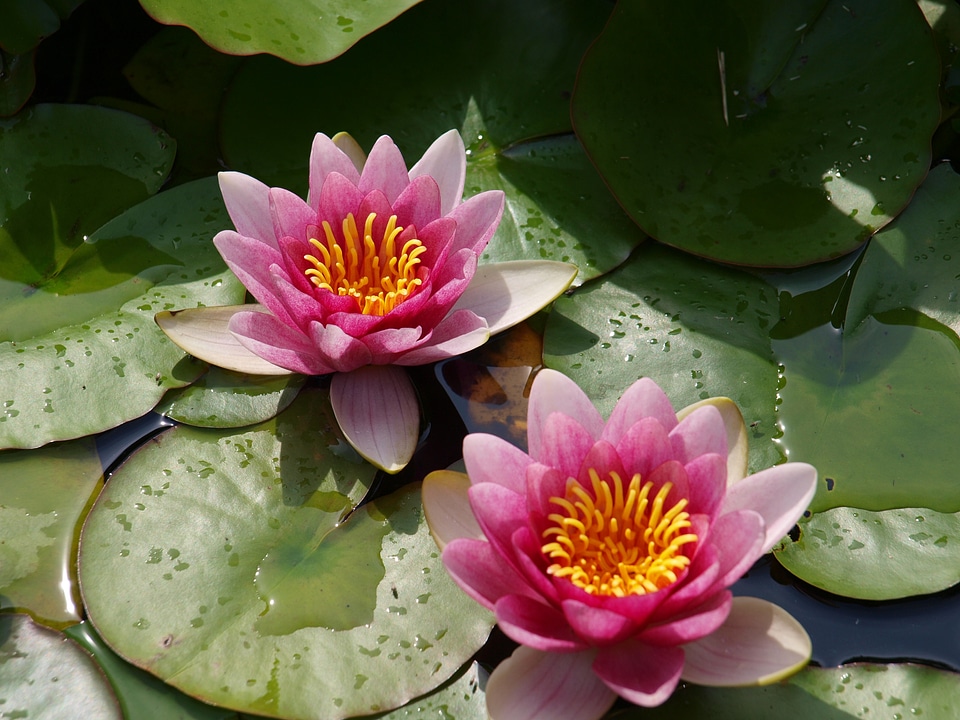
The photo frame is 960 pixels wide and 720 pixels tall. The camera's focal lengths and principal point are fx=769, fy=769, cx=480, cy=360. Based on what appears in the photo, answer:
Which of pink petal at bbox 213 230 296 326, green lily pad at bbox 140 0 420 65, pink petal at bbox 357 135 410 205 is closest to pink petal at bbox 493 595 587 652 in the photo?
pink petal at bbox 213 230 296 326

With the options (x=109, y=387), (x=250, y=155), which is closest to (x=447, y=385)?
(x=109, y=387)

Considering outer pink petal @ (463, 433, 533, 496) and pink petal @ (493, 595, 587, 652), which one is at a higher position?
outer pink petal @ (463, 433, 533, 496)

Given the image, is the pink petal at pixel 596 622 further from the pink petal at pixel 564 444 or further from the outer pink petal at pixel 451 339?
the outer pink petal at pixel 451 339

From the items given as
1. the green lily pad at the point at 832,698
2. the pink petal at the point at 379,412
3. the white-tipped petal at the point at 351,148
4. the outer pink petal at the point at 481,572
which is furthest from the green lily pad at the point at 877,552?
the white-tipped petal at the point at 351,148

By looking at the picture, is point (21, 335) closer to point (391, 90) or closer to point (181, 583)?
point (181, 583)

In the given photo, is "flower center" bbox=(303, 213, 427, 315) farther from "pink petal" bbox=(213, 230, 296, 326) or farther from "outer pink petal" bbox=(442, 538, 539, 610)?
"outer pink petal" bbox=(442, 538, 539, 610)

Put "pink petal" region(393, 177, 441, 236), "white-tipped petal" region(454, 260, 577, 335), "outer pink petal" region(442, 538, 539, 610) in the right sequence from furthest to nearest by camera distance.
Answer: "white-tipped petal" region(454, 260, 577, 335) → "pink petal" region(393, 177, 441, 236) → "outer pink petal" region(442, 538, 539, 610)
